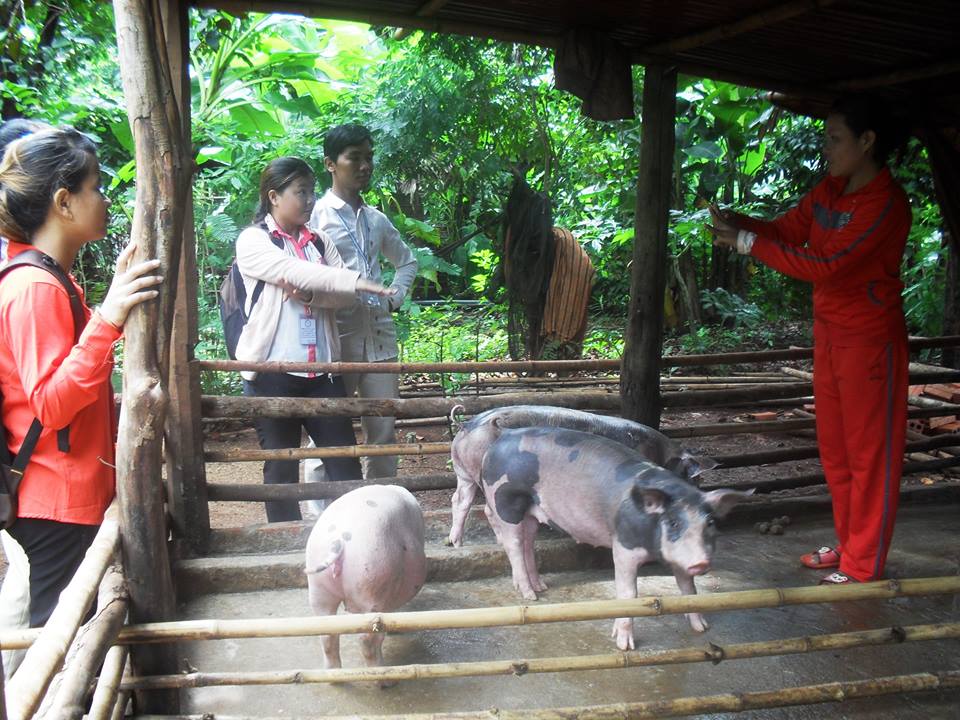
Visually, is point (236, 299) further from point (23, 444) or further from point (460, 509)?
point (23, 444)

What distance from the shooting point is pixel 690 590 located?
2928mm

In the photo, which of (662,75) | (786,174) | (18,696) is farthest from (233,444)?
(786,174)

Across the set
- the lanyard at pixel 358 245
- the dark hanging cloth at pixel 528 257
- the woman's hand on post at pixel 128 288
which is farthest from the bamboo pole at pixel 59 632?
the dark hanging cloth at pixel 528 257

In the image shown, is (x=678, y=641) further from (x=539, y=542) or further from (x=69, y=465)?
(x=69, y=465)

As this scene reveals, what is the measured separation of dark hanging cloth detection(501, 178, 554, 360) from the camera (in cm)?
708

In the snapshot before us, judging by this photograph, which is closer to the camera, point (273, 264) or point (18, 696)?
point (18, 696)

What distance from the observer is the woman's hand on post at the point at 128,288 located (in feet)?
6.88

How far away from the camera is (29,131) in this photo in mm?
2346

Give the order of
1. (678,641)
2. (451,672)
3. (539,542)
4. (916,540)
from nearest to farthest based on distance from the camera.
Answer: (451,672) → (678,641) → (539,542) → (916,540)

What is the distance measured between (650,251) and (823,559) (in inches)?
63.7

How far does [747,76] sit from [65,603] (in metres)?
3.78

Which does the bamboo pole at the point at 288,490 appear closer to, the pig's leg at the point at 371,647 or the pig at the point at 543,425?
the pig at the point at 543,425

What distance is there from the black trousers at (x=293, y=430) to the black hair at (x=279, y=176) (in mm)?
778

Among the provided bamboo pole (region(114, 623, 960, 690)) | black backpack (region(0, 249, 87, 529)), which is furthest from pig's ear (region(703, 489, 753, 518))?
black backpack (region(0, 249, 87, 529))
